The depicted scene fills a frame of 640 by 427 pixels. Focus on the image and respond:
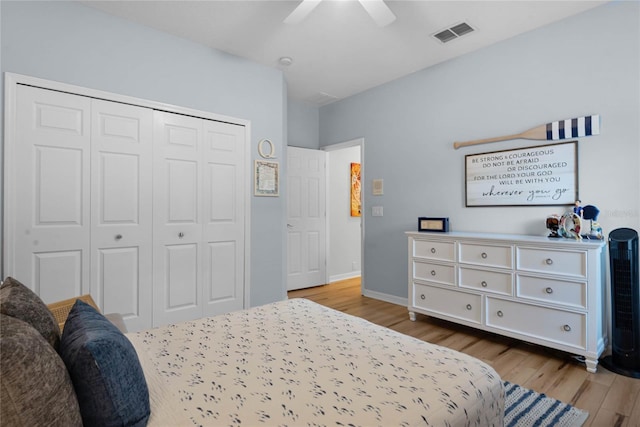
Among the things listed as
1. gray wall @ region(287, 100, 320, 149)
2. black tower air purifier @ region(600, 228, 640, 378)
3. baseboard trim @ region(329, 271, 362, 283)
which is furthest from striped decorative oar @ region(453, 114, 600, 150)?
baseboard trim @ region(329, 271, 362, 283)

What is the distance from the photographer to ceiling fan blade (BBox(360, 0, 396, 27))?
6.98ft

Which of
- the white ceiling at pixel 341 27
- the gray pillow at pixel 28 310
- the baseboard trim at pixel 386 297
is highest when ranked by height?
the white ceiling at pixel 341 27

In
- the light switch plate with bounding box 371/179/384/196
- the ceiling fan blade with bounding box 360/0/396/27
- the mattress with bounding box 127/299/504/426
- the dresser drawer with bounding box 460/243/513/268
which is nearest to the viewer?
the mattress with bounding box 127/299/504/426

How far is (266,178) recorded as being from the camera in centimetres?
356

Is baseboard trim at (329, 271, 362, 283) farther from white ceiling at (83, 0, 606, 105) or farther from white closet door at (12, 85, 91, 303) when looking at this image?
white closet door at (12, 85, 91, 303)

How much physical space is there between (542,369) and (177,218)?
320 cm

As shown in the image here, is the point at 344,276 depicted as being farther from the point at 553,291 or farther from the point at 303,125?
the point at 553,291

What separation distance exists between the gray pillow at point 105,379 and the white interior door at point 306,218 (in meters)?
3.67

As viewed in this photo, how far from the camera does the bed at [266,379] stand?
2.68ft

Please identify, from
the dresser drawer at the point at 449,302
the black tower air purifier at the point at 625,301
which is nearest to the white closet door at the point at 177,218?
the dresser drawer at the point at 449,302

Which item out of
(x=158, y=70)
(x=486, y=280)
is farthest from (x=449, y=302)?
(x=158, y=70)

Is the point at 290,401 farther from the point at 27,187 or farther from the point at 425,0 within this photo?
the point at 425,0

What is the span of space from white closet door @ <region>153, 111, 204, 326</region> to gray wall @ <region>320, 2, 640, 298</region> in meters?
2.19

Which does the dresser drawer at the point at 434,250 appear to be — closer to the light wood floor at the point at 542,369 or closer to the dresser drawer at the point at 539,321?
the dresser drawer at the point at 539,321
